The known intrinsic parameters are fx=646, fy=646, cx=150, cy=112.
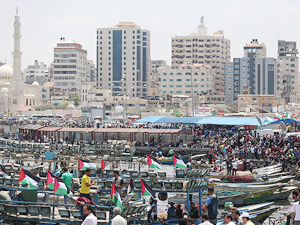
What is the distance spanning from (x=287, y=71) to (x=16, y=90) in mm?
72202

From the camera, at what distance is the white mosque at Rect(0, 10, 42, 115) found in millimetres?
149350

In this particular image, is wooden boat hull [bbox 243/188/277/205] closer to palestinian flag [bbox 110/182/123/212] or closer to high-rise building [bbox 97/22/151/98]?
palestinian flag [bbox 110/182/123/212]

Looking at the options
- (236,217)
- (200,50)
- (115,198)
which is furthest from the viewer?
(200,50)

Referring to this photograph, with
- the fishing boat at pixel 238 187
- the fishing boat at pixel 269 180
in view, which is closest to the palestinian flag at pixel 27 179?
the fishing boat at pixel 238 187

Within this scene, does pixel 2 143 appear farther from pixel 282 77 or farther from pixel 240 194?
pixel 282 77

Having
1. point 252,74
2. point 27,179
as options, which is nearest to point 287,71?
point 252,74

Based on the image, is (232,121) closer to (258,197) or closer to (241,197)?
(258,197)

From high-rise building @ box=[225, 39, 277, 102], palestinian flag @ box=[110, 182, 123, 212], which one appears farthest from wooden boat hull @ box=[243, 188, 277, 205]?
high-rise building @ box=[225, 39, 277, 102]

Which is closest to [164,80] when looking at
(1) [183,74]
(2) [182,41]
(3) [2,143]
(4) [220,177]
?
(1) [183,74]

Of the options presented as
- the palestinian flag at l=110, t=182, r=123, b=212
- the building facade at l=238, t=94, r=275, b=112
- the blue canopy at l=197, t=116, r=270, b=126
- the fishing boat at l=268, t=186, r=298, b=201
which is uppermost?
the building facade at l=238, t=94, r=275, b=112

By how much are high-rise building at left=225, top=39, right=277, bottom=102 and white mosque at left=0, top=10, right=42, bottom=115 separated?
163 ft

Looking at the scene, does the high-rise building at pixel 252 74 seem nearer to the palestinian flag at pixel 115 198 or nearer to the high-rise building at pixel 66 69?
the high-rise building at pixel 66 69

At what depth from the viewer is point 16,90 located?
514ft

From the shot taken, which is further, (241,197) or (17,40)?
(17,40)
